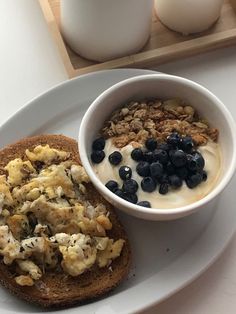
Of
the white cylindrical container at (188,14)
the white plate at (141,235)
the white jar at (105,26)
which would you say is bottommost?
the white plate at (141,235)

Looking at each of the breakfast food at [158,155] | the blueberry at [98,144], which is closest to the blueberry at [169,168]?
the breakfast food at [158,155]

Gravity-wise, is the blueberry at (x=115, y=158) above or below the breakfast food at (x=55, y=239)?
above

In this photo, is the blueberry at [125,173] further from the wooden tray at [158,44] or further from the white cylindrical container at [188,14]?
the white cylindrical container at [188,14]

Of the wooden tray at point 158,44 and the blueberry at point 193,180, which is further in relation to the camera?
the wooden tray at point 158,44

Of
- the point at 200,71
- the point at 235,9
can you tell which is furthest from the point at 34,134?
the point at 235,9

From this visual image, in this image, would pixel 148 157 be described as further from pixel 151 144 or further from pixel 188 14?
pixel 188 14

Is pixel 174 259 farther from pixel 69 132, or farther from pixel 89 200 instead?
pixel 69 132

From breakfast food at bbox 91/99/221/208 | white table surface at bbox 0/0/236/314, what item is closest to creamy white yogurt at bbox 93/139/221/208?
breakfast food at bbox 91/99/221/208
